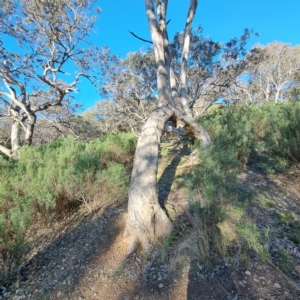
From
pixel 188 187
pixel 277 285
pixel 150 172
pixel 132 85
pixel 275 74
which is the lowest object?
pixel 277 285

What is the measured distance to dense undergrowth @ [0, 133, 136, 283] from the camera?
234 cm

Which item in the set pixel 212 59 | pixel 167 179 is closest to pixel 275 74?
pixel 212 59

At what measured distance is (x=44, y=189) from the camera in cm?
296

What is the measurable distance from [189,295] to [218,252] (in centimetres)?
51

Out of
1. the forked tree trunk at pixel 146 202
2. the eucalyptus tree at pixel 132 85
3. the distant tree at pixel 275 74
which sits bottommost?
the forked tree trunk at pixel 146 202

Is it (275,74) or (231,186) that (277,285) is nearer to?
(231,186)

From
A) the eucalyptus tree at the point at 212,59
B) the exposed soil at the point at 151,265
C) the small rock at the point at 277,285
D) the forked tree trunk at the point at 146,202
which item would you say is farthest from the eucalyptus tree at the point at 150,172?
the eucalyptus tree at the point at 212,59

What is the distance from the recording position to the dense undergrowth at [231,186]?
2055 millimetres

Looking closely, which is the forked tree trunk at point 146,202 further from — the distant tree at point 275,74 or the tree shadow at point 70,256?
the distant tree at point 275,74

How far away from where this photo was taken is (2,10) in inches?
287

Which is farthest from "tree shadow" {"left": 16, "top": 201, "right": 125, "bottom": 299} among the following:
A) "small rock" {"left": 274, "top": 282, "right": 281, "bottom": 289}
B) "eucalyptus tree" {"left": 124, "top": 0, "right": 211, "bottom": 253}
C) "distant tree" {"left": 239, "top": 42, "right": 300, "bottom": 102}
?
"distant tree" {"left": 239, "top": 42, "right": 300, "bottom": 102}

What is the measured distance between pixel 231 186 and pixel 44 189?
2.87m

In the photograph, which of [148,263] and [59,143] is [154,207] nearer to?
[148,263]

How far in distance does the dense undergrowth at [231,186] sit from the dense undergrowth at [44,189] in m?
1.57
